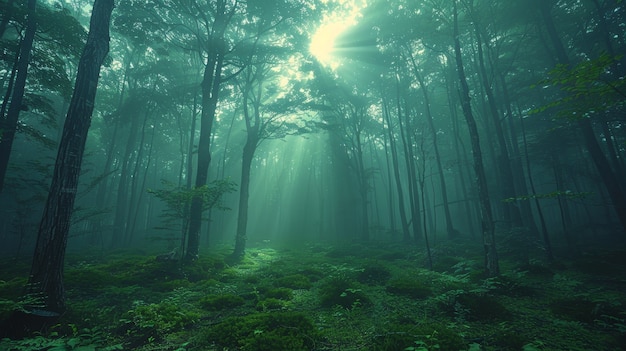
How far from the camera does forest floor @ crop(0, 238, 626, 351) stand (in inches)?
165

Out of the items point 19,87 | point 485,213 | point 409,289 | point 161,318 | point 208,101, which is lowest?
point 409,289

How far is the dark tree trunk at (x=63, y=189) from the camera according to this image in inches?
203

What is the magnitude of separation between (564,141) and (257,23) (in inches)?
919

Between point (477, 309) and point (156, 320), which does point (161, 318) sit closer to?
point (156, 320)

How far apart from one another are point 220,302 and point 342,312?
3325 mm

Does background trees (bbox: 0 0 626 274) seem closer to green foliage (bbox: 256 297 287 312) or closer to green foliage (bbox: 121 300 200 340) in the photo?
green foliage (bbox: 121 300 200 340)

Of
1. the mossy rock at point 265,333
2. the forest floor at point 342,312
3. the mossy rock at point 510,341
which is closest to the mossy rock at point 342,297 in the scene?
the forest floor at point 342,312

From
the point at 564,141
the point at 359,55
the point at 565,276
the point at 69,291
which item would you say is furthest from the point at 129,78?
the point at 564,141

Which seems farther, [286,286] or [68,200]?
[286,286]

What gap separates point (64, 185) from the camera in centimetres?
551

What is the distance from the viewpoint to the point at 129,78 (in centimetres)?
2405

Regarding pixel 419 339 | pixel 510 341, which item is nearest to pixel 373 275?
pixel 419 339

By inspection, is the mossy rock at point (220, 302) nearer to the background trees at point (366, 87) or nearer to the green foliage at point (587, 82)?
the background trees at point (366, 87)

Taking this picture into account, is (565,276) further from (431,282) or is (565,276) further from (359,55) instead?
(359,55)
